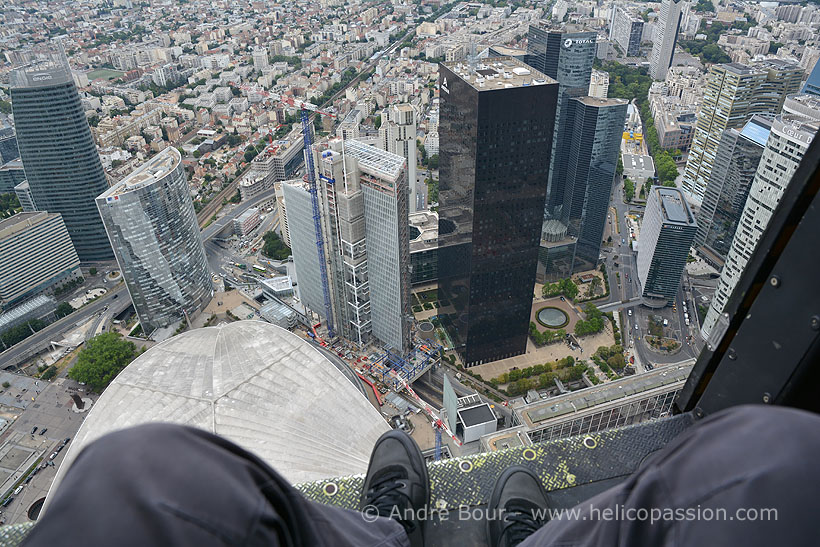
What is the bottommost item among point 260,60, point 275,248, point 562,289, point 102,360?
point 562,289

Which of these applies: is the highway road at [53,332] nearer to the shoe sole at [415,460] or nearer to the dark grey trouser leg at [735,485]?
the shoe sole at [415,460]

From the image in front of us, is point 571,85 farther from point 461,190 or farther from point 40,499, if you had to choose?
point 40,499

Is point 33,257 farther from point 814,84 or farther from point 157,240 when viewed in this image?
point 814,84

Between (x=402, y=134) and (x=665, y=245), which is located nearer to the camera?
(x=665, y=245)

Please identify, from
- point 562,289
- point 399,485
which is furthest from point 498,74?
point 399,485

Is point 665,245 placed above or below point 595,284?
above
